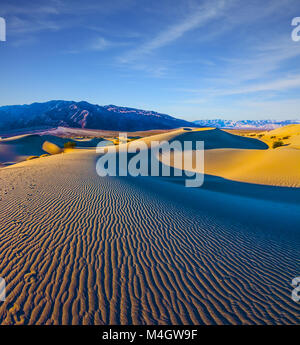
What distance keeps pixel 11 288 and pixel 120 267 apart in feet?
5.87

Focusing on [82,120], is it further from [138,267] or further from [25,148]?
[138,267]

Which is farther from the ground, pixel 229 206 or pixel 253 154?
pixel 253 154

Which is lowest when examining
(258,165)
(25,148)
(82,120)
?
(258,165)

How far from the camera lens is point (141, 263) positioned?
4.12m

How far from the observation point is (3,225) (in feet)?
17.9

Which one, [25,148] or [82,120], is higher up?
[82,120]

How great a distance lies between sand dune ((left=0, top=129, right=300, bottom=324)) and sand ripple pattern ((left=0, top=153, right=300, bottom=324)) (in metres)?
0.02

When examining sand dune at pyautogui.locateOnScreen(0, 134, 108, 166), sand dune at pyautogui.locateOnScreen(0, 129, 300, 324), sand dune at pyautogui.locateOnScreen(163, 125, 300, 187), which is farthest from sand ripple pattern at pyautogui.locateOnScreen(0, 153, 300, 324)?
sand dune at pyautogui.locateOnScreen(0, 134, 108, 166)

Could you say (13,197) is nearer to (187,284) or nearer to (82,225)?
(82,225)

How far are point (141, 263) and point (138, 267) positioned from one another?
0.14 meters

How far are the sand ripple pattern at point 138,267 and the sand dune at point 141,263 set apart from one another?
0.02 metres

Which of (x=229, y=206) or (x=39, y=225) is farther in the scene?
(x=229, y=206)

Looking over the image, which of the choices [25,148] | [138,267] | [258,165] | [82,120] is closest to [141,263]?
[138,267]

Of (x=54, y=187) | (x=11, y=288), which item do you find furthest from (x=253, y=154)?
(x=11, y=288)
